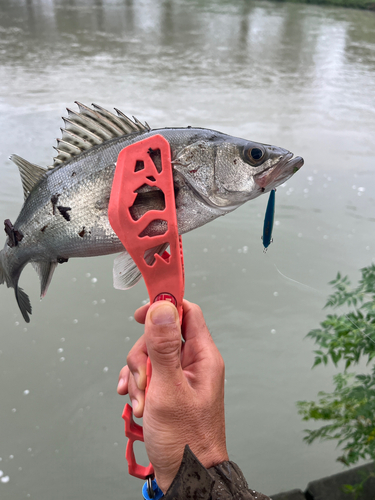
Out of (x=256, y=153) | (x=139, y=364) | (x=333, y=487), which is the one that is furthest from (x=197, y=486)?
(x=333, y=487)

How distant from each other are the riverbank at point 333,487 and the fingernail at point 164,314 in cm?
121

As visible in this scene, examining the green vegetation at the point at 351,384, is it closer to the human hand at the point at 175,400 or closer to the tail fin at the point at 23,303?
the human hand at the point at 175,400

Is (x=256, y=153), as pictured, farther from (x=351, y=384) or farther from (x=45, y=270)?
(x=351, y=384)

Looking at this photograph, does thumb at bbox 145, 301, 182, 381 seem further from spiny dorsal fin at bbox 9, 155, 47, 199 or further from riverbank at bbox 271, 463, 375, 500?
riverbank at bbox 271, 463, 375, 500

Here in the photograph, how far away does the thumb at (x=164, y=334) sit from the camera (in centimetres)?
77

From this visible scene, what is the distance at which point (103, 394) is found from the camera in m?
1.89

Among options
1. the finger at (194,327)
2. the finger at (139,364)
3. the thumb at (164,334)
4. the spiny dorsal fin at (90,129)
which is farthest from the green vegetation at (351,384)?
the spiny dorsal fin at (90,129)

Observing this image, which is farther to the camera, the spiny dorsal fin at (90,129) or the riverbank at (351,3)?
the riverbank at (351,3)

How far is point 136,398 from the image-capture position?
0.99 m

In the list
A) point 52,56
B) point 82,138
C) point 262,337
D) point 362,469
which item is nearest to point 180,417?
point 82,138

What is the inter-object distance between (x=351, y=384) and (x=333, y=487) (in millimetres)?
393

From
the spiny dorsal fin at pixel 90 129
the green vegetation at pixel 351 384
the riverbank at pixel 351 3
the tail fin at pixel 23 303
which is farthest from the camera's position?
the riverbank at pixel 351 3

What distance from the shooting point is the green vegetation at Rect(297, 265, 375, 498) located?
148 centimetres

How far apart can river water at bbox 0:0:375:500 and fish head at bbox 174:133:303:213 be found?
0.59 meters
